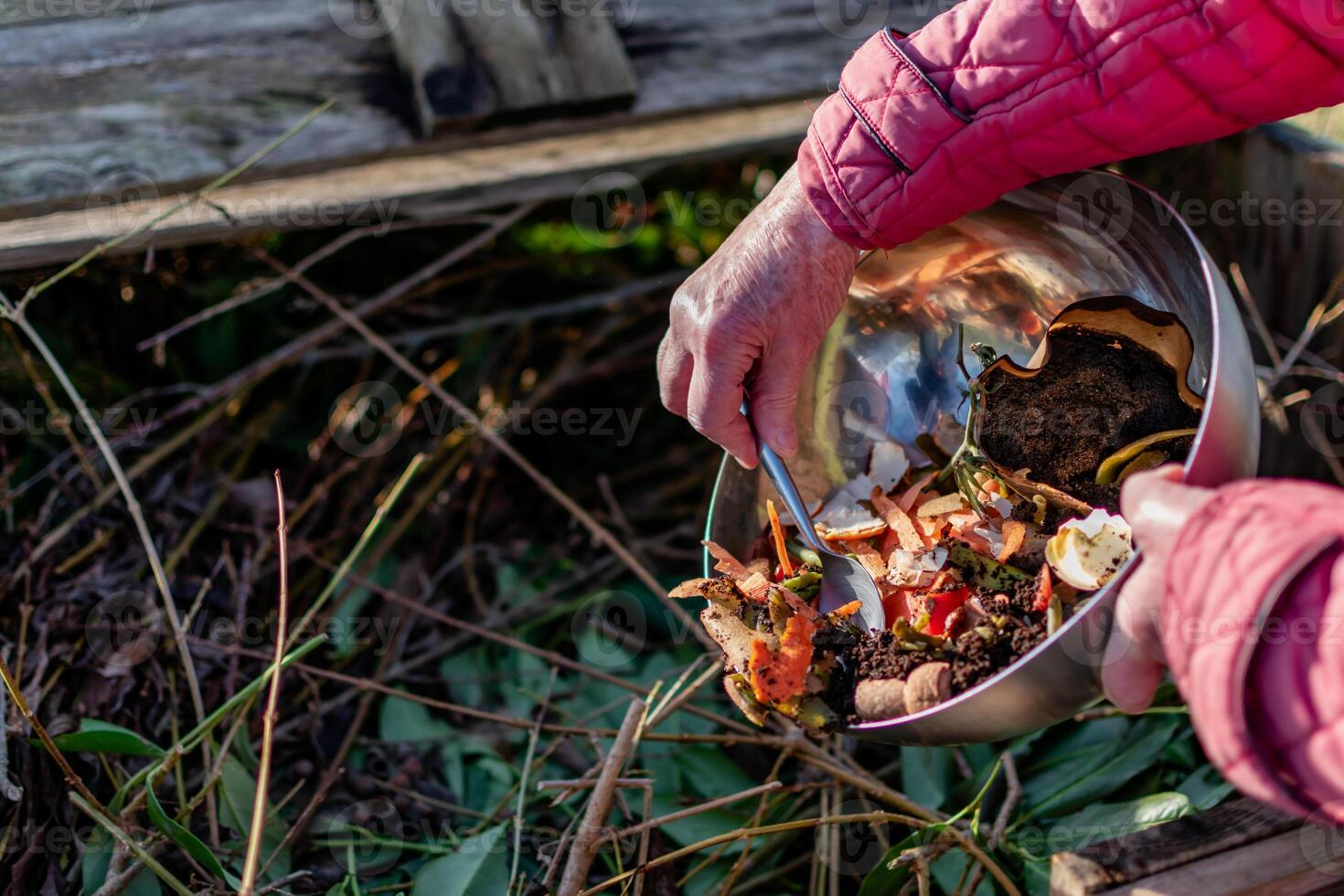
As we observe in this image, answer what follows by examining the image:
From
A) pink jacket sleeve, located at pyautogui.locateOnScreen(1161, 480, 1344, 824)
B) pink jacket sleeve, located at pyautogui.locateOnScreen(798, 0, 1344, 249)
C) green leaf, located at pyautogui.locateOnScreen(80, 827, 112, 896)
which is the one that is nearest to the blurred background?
green leaf, located at pyautogui.locateOnScreen(80, 827, 112, 896)

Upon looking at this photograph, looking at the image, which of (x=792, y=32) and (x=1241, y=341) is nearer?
(x=1241, y=341)

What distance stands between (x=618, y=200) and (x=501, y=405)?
17.7 inches

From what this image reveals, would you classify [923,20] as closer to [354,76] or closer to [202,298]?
[354,76]


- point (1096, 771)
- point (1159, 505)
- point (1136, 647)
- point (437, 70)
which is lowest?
point (1096, 771)

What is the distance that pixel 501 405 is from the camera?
5.90 feet

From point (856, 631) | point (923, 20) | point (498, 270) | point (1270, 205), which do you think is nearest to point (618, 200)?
point (498, 270)

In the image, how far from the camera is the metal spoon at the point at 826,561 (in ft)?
3.50

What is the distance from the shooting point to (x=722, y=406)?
3.58ft

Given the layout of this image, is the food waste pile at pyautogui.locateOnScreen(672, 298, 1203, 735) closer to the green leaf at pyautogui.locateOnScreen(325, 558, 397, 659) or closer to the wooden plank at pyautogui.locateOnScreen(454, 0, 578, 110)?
the green leaf at pyautogui.locateOnScreen(325, 558, 397, 659)

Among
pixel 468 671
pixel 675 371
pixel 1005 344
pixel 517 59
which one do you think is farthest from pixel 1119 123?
pixel 468 671

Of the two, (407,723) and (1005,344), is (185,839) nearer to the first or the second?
(407,723)

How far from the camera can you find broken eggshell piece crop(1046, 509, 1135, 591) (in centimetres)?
87

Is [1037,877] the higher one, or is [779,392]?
[779,392]

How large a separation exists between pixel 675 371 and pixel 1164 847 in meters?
0.62
